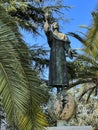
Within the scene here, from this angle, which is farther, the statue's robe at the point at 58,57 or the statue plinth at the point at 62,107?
the statue's robe at the point at 58,57

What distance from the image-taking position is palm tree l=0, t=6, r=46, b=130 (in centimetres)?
859

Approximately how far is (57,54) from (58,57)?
7 cm

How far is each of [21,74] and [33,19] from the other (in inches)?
442

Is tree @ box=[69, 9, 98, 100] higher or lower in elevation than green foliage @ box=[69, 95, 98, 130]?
higher

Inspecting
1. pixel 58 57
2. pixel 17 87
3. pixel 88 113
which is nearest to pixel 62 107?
pixel 17 87

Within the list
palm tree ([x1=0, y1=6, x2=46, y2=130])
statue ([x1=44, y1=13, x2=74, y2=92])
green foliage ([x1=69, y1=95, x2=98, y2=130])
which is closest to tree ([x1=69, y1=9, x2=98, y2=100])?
statue ([x1=44, y1=13, x2=74, y2=92])

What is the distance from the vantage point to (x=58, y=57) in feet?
33.3

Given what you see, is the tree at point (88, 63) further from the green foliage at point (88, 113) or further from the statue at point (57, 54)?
the green foliage at point (88, 113)

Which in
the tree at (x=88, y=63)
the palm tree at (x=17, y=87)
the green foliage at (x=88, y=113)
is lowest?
the green foliage at (x=88, y=113)

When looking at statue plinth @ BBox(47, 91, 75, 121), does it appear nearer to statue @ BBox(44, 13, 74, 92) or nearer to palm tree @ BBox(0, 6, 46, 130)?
palm tree @ BBox(0, 6, 46, 130)

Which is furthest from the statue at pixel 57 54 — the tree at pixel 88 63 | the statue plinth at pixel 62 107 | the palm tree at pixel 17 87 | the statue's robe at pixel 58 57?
the tree at pixel 88 63

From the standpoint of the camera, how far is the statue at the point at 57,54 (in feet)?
32.7

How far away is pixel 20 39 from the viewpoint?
9.76 metres

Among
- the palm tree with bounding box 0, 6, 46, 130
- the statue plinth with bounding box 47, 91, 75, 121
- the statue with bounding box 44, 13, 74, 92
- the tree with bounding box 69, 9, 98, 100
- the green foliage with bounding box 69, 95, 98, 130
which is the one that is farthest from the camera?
the green foliage with bounding box 69, 95, 98, 130
